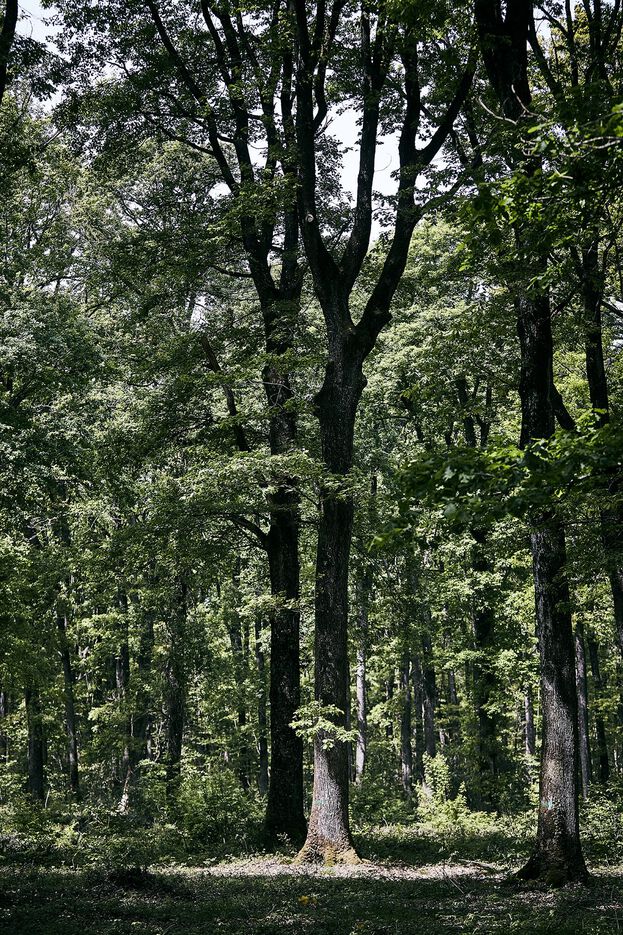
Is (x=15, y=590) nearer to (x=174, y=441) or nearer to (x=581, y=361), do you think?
→ (x=174, y=441)

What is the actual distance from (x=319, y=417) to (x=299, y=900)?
6.66 m

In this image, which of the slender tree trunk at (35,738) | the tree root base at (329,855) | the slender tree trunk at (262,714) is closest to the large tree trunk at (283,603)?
the tree root base at (329,855)

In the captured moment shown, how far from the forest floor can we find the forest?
0.07 metres

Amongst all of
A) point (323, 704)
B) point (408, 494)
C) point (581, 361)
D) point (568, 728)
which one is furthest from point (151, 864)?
point (581, 361)

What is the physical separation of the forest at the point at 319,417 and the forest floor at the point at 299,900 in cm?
7

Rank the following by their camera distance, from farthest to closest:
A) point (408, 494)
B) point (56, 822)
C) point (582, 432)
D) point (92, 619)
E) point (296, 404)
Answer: point (92, 619) → point (56, 822) → point (296, 404) → point (582, 432) → point (408, 494)

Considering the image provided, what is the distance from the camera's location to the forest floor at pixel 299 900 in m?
6.39

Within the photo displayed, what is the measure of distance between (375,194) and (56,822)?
45.3 feet

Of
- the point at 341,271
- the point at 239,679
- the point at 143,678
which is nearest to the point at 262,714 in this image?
the point at 239,679

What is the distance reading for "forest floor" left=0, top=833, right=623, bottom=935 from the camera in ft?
21.0

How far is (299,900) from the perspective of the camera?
768 cm

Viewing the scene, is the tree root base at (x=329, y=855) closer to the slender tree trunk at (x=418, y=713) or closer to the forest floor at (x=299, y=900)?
the forest floor at (x=299, y=900)

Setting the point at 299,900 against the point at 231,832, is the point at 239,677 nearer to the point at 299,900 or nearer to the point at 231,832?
the point at 231,832

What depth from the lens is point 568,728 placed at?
8625 mm
